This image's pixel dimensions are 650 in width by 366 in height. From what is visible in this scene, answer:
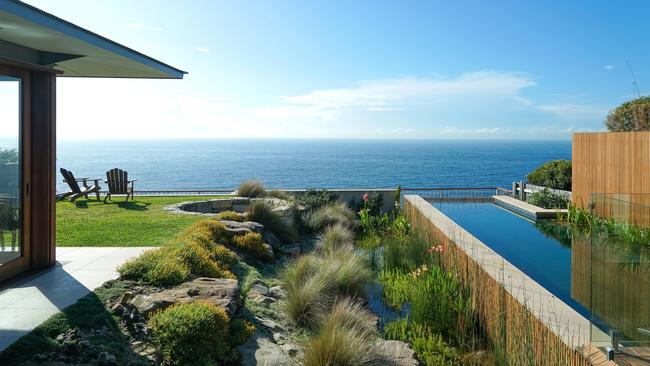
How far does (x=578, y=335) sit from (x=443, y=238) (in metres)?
4.12

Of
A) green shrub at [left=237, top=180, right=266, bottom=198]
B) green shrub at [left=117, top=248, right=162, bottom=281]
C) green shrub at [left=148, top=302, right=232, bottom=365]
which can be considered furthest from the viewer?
green shrub at [left=237, top=180, right=266, bottom=198]

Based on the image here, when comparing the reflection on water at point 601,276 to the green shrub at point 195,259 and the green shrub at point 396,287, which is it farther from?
the green shrub at point 195,259

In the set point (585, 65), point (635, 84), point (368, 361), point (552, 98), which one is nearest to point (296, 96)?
point (552, 98)

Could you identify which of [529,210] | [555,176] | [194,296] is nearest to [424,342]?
[194,296]

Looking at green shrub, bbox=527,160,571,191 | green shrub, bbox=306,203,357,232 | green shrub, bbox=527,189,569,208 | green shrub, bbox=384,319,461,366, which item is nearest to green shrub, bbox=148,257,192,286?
green shrub, bbox=384,319,461,366

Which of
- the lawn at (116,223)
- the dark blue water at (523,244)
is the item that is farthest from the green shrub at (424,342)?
the lawn at (116,223)

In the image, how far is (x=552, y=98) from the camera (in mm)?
77375

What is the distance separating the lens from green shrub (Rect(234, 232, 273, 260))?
26.2 feet

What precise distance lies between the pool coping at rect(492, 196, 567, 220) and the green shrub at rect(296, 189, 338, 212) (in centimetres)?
528

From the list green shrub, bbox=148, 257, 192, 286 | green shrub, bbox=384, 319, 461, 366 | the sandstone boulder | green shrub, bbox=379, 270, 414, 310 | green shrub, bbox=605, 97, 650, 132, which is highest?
green shrub, bbox=605, 97, 650, 132

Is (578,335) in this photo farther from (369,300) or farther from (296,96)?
(296,96)

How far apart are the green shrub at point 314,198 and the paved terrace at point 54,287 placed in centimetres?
632

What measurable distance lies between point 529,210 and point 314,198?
19.2 ft

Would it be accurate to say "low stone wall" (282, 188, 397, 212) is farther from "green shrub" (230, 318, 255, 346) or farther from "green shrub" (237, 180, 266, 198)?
"green shrub" (230, 318, 255, 346)
